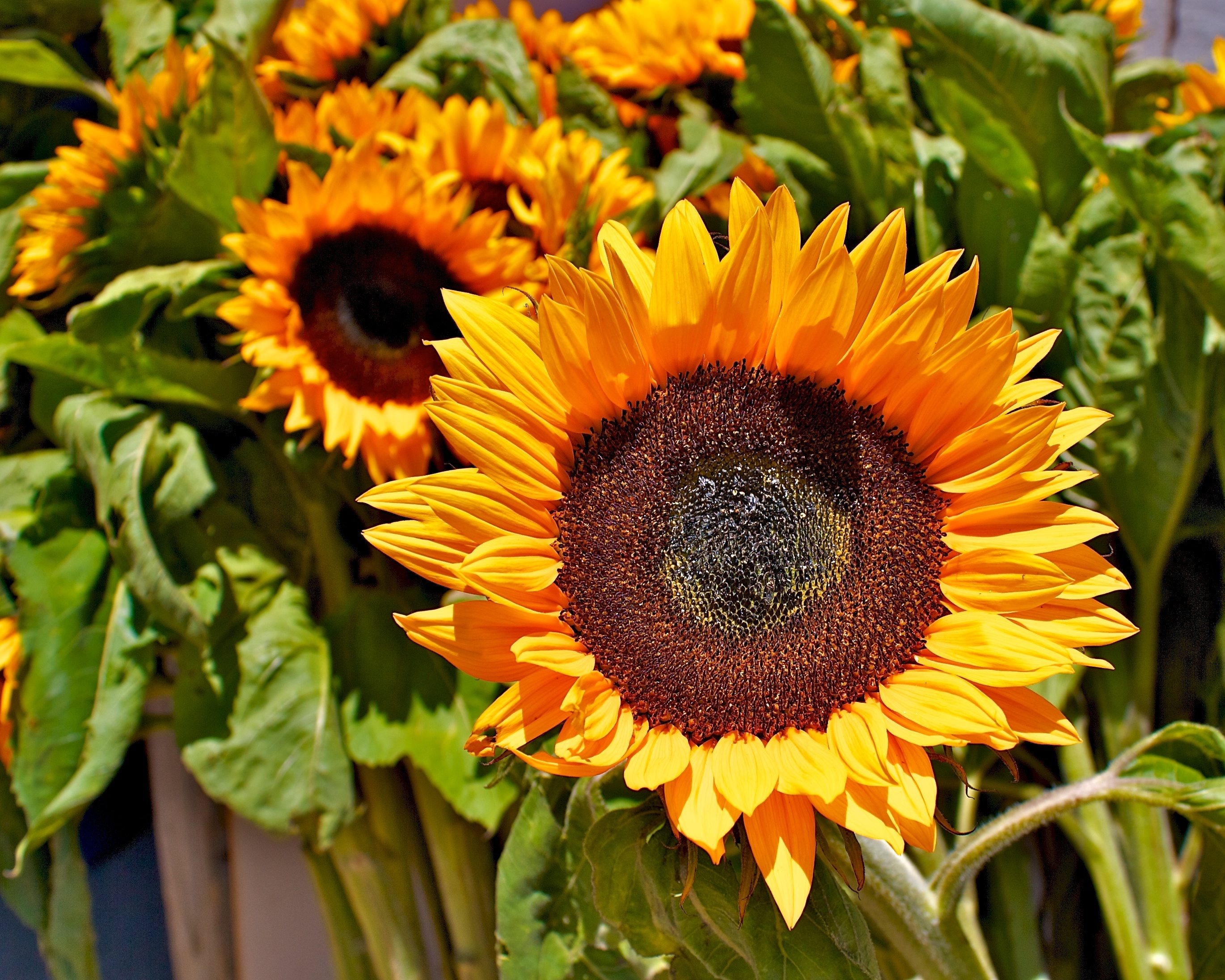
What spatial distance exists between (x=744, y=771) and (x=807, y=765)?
0.04 meters

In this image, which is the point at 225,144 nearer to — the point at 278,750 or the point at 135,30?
the point at 135,30

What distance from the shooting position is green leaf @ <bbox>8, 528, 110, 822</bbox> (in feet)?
2.74

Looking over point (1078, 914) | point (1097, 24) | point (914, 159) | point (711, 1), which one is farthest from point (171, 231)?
point (1078, 914)

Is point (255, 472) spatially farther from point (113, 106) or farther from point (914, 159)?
point (914, 159)

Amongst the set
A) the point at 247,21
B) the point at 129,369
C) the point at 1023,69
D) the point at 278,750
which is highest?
the point at 1023,69

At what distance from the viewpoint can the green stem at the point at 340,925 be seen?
3.28 ft

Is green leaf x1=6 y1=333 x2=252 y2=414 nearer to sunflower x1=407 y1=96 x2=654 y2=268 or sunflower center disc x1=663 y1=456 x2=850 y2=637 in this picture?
sunflower x1=407 y1=96 x2=654 y2=268

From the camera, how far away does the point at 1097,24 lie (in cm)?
90

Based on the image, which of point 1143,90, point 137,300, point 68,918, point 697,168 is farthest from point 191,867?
point 1143,90

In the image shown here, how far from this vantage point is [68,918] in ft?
3.13

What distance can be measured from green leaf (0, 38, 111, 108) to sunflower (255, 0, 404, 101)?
195 mm

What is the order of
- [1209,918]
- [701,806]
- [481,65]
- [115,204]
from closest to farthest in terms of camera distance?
[701,806] < [1209,918] < [115,204] < [481,65]

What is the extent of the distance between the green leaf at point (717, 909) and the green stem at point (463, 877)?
416 mm

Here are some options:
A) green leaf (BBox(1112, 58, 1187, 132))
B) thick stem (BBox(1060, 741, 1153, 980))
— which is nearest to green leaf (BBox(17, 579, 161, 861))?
thick stem (BBox(1060, 741, 1153, 980))
